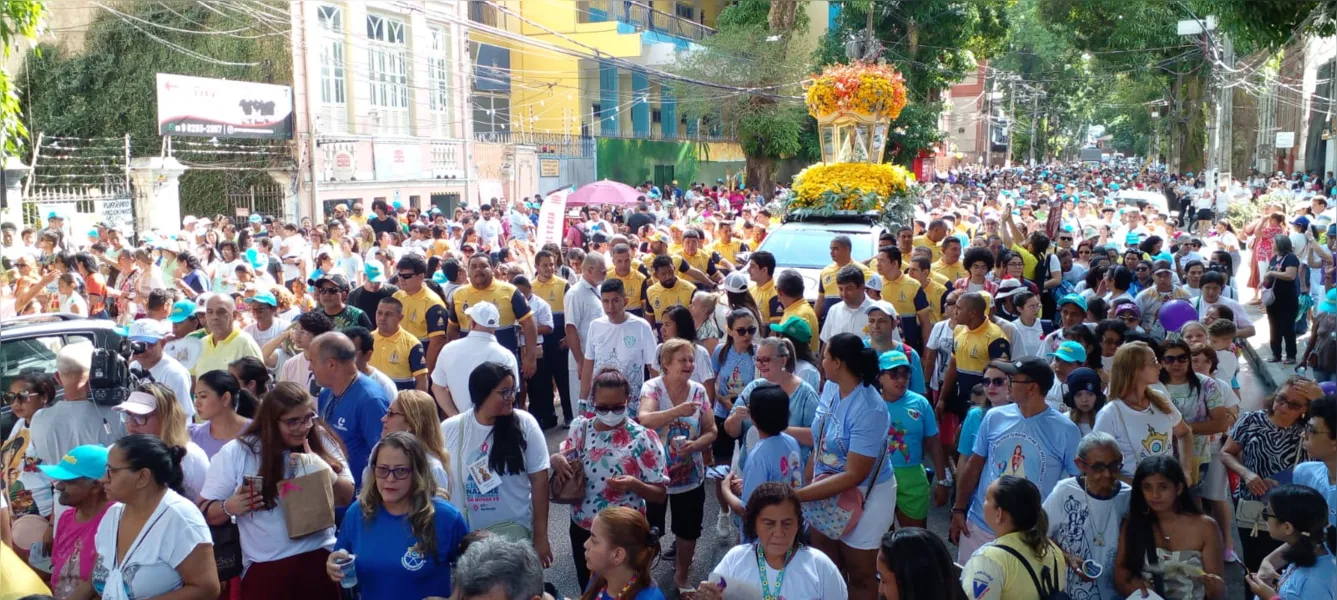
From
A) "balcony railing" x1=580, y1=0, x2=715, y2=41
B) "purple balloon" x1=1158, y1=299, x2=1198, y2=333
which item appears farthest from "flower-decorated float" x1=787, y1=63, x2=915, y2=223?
"balcony railing" x1=580, y1=0, x2=715, y2=41

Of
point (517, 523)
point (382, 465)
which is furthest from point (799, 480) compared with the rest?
point (382, 465)

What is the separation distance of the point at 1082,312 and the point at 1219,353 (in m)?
0.89

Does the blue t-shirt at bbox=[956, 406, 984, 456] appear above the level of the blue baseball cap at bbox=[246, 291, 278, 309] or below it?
below

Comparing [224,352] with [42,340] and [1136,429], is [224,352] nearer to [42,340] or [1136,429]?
[42,340]

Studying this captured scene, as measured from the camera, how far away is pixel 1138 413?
5574 mm

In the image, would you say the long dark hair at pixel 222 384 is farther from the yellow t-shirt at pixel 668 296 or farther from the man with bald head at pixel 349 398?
the yellow t-shirt at pixel 668 296

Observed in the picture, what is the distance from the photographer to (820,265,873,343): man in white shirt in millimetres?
8102

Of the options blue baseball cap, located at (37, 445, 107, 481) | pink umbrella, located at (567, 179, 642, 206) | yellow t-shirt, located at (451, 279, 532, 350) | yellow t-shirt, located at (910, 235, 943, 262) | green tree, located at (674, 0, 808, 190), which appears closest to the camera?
blue baseball cap, located at (37, 445, 107, 481)

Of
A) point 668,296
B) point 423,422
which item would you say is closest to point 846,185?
point 668,296

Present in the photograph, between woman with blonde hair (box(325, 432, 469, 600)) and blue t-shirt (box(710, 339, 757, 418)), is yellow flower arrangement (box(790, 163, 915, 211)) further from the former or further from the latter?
woman with blonde hair (box(325, 432, 469, 600))

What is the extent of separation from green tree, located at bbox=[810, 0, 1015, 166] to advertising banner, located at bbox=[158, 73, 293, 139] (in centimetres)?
1750

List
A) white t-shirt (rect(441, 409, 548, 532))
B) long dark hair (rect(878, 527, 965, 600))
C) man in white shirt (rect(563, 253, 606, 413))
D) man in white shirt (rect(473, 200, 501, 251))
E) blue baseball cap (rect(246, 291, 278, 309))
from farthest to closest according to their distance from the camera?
1. man in white shirt (rect(473, 200, 501, 251))
2. man in white shirt (rect(563, 253, 606, 413))
3. blue baseball cap (rect(246, 291, 278, 309))
4. white t-shirt (rect(441, 409, 548, 532))
5. long dark hair (rect(878, 527, 965, 600))

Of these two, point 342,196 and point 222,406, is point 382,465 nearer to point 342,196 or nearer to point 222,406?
point 222,406

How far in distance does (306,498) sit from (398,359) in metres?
3.01
